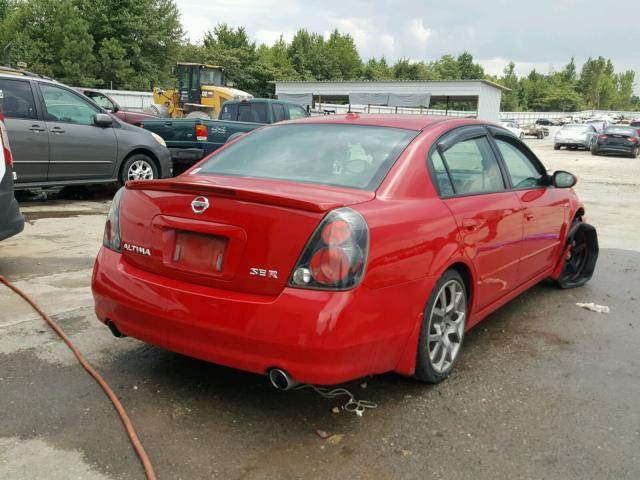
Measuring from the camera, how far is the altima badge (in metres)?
3.14

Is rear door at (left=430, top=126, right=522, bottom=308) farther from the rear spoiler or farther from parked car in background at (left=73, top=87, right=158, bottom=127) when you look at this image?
parked car in background at (left=73, top=87, right=158, bottom=127)

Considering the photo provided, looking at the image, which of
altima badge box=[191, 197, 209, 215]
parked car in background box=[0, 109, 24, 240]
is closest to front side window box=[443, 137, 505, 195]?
altima badge box=[191, 197, 209, 215]

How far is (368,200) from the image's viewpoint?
321 cm

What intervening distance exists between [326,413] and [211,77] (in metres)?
23.8

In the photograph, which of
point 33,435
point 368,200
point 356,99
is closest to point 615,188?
point 368,200

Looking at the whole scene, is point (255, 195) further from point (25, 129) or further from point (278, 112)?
point (278, 112)

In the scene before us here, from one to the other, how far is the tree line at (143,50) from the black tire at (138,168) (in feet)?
146

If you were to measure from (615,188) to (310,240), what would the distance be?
50.7 feet

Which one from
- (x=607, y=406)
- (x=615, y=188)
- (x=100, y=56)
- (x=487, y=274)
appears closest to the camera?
(x=607, y=406)

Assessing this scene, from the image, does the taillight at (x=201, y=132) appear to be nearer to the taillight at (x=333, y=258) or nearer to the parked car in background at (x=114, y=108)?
the parked car in background at (x=114, y=108)

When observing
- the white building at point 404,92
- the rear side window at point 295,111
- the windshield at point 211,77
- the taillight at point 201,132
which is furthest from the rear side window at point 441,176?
the white building at point 404,92

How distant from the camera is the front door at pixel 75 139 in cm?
911

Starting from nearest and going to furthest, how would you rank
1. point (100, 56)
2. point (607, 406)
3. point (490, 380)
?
1. point (607, 406)
2. point (490, 380)
3. point (100, 56)

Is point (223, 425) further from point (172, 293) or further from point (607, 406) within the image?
point (607, 406)
